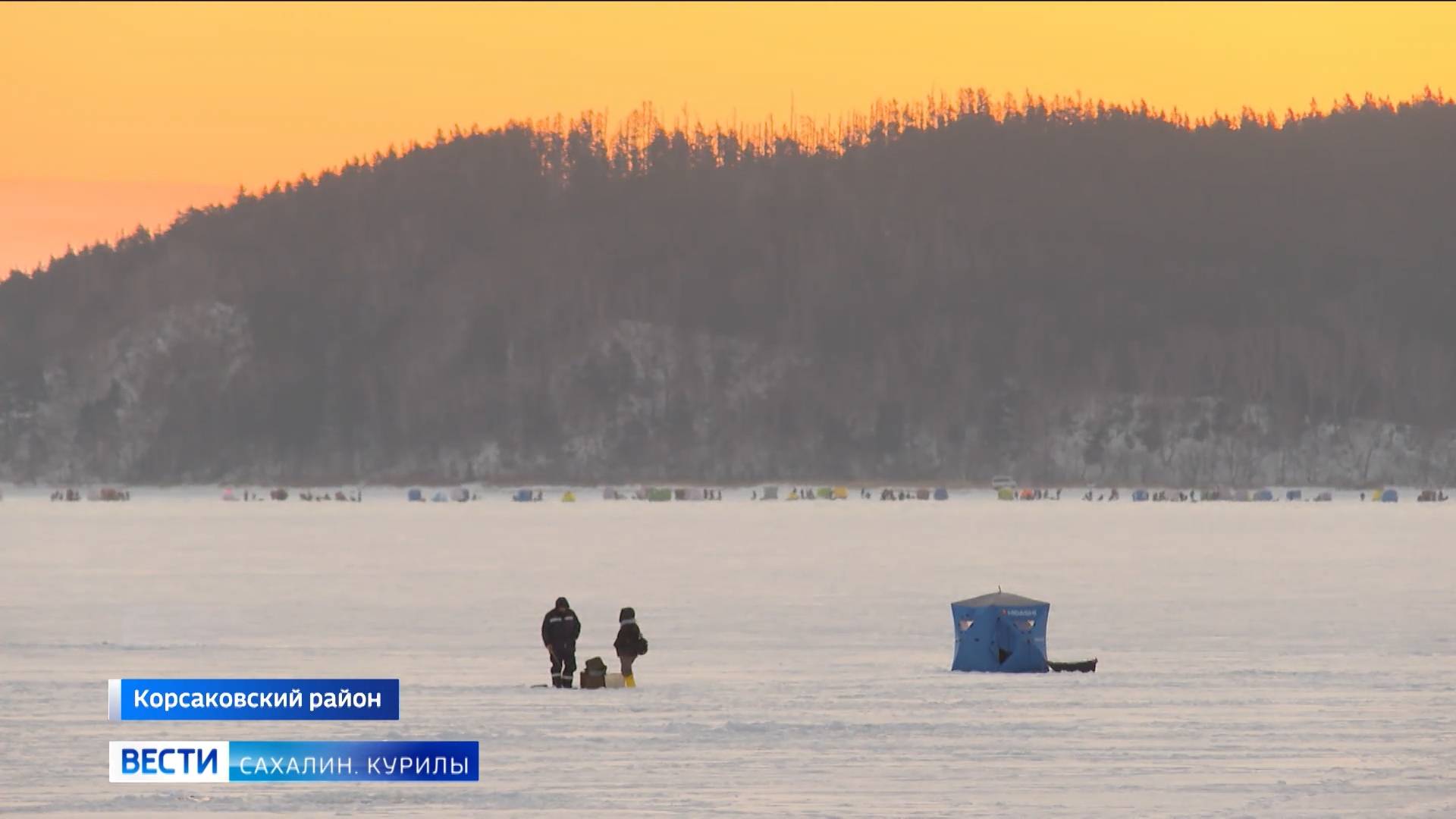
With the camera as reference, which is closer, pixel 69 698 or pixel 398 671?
pixel 69 698

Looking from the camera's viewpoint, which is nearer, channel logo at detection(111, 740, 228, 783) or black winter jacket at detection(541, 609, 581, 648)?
channel logo at detection(111, 740, 228, 783)

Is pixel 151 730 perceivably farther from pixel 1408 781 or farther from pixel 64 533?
pixel 64 533

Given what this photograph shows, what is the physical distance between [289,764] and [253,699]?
442 centimetres

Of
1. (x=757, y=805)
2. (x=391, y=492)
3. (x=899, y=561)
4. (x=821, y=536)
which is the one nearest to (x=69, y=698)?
(x=757, y=805)

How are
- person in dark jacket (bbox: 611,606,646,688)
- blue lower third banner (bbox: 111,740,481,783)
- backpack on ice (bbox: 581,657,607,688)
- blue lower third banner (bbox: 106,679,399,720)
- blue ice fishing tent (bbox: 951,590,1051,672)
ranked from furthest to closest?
blue ice fishing tent (bbox: 951,590,1051,672)
person in dark jacket (bbox: 611,606,646,688)
backpack on ice (bbox: 581,657,607,688)
blue lower third banner (bbox: 106,679,399,720)
blue lower third banner (bbox: 111,740,481,783)

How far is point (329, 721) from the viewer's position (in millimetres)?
21047

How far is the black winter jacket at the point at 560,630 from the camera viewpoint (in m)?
24.0

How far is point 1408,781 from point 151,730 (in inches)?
394

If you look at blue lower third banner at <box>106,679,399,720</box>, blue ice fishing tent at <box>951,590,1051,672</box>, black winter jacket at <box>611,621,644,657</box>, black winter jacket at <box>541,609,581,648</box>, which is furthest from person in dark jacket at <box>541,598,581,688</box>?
blue ice fishing tent at <box>951,590,1051,672</box>

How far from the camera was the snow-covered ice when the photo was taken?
17.2 meters

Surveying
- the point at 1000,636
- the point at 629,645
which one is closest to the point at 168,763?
the point at 629,645

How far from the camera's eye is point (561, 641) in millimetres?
24062

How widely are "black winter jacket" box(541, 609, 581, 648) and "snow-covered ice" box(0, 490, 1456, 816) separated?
635 millimetres

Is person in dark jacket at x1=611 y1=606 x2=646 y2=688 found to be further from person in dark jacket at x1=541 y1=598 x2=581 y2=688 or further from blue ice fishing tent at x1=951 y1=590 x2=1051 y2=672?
blue ice fishing tent at x1=951 y1=590 x2=1051 y2=672
